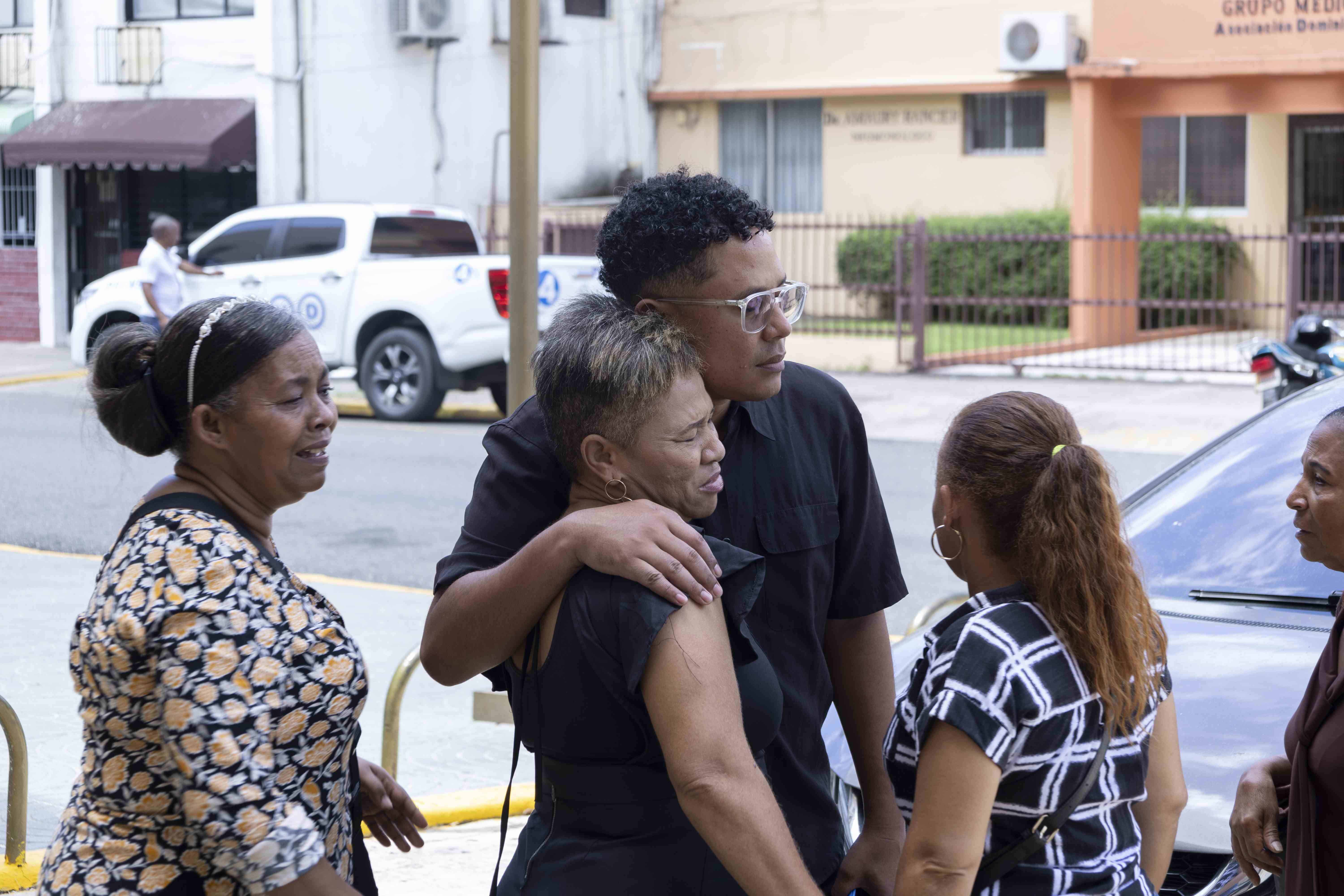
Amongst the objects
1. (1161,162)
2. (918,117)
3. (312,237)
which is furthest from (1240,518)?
(1161,162)

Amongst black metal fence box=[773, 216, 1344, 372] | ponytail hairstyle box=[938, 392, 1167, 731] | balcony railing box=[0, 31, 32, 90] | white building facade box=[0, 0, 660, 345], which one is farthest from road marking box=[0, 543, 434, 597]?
balcony railing box=[0, 31, 32, 90]

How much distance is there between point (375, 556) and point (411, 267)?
19.4 ft

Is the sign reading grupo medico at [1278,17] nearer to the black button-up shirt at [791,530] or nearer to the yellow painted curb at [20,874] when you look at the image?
the yellow painted curb at [20,874]

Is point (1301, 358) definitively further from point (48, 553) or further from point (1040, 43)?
point (1040, 43)

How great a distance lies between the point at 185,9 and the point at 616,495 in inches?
854

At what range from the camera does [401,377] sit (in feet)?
49.6

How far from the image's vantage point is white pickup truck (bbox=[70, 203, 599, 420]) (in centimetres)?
1453

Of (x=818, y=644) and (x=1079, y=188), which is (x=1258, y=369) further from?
(x=1079, y=188)

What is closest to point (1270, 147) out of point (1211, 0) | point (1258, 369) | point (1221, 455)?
point (1211, 0)

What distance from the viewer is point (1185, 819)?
10.4 ft

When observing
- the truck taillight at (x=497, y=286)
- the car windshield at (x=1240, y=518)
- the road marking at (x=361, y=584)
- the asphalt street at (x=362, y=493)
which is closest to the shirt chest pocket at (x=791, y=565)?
the car windshield at (x=1240, y=518)

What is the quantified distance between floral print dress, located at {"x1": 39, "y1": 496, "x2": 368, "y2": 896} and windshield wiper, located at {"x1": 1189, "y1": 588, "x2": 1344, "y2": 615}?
2300 mm

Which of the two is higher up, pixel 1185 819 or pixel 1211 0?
pixel 1211 0

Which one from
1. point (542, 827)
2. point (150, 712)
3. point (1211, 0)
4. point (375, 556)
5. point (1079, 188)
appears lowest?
point (375, 556)
